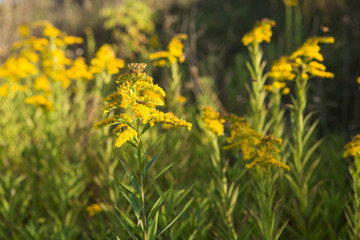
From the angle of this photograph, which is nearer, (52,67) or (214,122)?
(214,122)

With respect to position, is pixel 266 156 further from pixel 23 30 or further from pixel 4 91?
pixel 23 30

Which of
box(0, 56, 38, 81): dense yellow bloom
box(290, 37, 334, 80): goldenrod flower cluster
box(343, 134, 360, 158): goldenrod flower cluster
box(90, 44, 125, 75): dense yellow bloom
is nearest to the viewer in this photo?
box(343, 134, 360, 158): goldenrod flower cluster

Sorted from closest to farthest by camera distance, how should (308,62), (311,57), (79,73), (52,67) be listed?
(311,57) < (308,62) < (79,73) < (52,67)

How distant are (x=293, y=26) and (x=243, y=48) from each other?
1054 mm

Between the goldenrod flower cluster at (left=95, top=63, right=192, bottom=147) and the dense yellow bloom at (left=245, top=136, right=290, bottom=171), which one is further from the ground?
the goldenrod flower cluster at (left=95, top=63, right=192, bottom=147)

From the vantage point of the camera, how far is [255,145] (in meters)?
1.84

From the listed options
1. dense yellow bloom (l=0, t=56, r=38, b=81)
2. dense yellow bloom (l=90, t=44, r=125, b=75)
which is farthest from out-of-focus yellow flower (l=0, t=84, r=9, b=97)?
dense yellow bloom (l=90, t=44, r=125, b=75)

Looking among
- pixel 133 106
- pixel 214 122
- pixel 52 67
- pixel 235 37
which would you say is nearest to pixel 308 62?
pixel 214 122

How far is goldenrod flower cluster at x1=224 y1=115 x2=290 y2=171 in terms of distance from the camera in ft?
5.41

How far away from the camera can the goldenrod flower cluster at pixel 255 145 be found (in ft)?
5.41

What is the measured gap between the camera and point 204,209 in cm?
219

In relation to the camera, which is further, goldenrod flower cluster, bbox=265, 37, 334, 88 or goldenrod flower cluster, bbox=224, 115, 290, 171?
goldenrod flower cluster, bbox=265, 37, 334, 88

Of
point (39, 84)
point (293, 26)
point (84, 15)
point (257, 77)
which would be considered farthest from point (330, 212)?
point (84, 15)

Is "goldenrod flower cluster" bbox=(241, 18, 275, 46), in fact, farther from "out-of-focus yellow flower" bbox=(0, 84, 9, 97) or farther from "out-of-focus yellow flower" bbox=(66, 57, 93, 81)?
"out-of-focus yellow flower" bbox=(0, 84, 9, 97)
